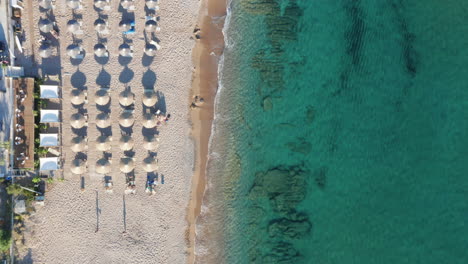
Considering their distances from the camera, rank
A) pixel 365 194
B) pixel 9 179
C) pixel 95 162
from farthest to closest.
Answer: pixel 365 194 → pixel 95 162 → pixel 9 179

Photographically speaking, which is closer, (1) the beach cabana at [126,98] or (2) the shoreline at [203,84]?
(1) the beach cabana at [126,98]

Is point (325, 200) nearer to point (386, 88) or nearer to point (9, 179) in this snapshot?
point (386, 88)

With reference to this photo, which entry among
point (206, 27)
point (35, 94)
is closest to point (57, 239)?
point (35, 94)

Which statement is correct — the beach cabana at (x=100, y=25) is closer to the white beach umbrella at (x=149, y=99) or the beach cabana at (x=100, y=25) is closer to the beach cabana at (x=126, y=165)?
the white beach umbrella at (x=149, y=99)

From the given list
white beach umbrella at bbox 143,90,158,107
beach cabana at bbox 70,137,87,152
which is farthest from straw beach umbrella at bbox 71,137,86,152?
white beach umbrella at bbox 143,90,158,107

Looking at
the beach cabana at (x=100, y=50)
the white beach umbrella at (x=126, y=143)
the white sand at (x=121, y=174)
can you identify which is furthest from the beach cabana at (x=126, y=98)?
the beach cabana at (x=100, y=50)

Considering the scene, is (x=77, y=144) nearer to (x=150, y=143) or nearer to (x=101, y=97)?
(x=101, y=97)

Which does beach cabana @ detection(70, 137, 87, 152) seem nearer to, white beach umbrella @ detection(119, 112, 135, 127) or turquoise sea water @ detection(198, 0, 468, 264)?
white beach umbrella @ detection(119, 112, 135, 127)

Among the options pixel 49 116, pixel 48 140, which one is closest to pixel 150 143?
pixel 48 140
